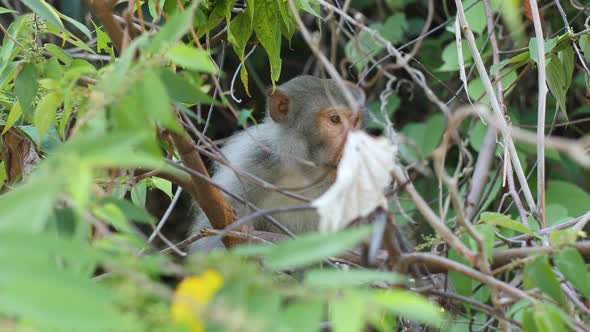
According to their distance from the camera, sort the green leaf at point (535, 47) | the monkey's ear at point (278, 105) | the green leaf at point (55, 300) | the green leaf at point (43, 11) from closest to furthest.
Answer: the green leaf at point (55, 300)
the green leaf at point (43, 11)
the green leaf at point (535, 47)
the monkey's ear at point (278, 105)

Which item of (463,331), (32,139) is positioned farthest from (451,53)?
(32,139)

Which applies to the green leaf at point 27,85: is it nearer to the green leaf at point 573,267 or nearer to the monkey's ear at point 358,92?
the monkey's ear at point 358,92

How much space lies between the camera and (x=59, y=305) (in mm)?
981

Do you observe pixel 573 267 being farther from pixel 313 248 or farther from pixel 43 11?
pixel 43 11

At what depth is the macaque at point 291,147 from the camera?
358 centimetres

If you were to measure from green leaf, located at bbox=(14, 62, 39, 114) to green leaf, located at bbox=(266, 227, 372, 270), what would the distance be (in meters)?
1.31

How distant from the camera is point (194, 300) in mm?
1071

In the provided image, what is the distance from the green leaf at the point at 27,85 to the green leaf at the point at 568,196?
2.61 m

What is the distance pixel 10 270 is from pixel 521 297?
101cm

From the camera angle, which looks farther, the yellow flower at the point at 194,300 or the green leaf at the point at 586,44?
the green leaf at the point at 586,44

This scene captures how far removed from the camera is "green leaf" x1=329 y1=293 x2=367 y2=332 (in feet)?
3.40

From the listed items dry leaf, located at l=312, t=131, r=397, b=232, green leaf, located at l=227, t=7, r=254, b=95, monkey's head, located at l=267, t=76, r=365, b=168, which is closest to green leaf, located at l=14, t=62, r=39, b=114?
green leaf, located at l=227, t=7, r=254, b=95

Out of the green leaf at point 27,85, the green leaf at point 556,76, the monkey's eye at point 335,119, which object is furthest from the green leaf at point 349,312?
the monkey's eye at point 335,119

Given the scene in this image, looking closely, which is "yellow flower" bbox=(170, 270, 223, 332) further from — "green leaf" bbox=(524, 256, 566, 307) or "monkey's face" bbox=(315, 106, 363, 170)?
"monkey's face" bbox=(315, 106, 363, 170)
